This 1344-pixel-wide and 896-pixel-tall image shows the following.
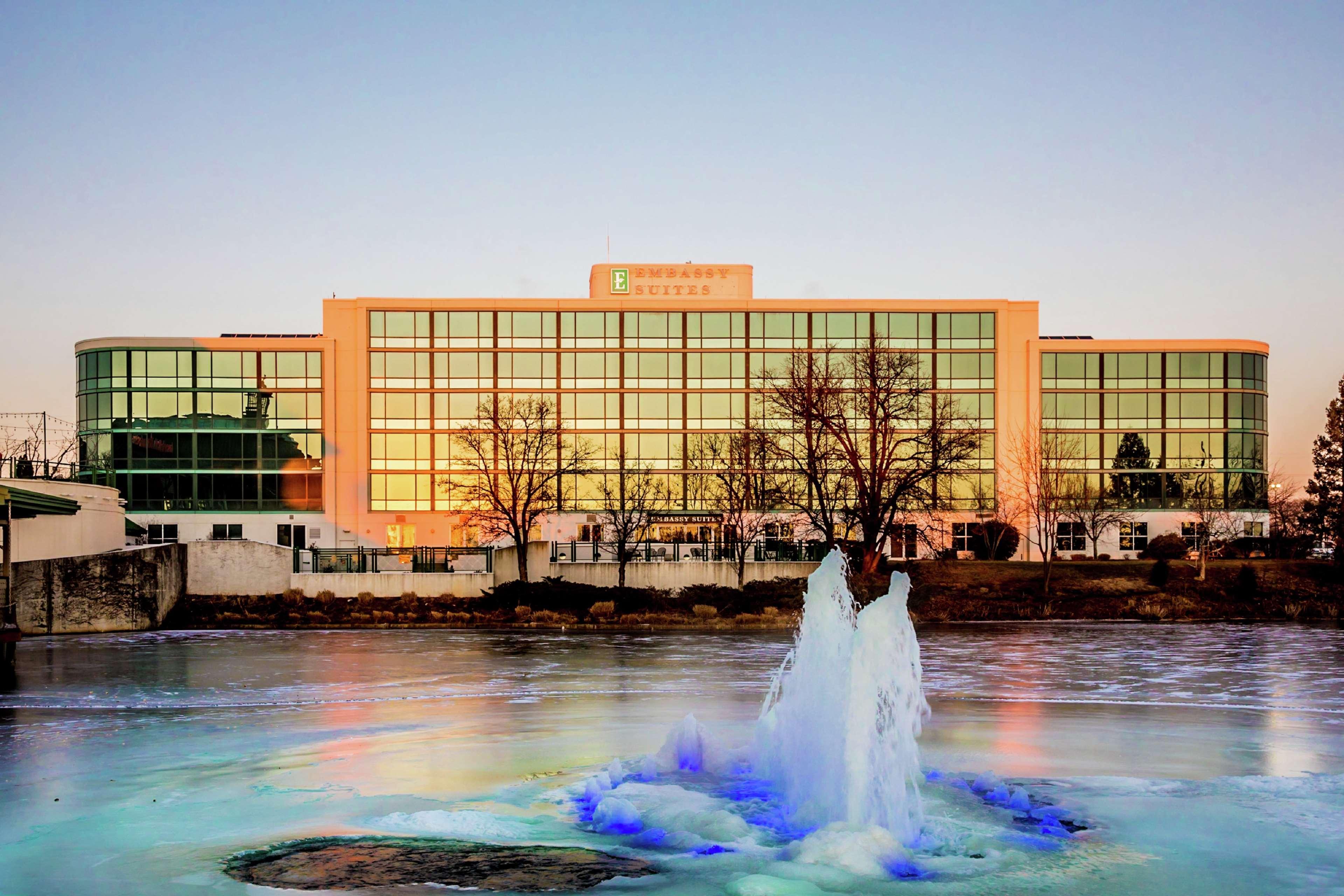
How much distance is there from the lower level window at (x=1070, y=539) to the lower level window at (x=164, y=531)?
178 ft

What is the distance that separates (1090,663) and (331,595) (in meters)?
27.3

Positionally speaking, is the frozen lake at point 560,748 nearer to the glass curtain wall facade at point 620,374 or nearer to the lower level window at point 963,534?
the lower level window at point 963,534

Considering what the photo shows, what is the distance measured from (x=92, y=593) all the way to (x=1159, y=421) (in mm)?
65767

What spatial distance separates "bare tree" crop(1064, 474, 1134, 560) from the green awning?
1834 inches

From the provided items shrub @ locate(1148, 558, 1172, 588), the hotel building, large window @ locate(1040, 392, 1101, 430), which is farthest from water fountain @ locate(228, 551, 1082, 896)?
large window @ locate(1040, 392, 1101, 430)

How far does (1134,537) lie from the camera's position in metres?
80.2

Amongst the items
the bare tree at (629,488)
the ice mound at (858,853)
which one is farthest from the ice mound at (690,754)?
the bare tree at (629,488)

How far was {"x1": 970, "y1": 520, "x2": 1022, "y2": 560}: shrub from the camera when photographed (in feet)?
221

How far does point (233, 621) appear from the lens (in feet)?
134

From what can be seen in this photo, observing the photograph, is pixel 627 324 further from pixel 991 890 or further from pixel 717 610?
pixel 991 890

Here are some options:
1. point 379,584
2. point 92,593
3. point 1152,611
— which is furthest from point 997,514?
point 92,593

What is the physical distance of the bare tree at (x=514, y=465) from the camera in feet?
181

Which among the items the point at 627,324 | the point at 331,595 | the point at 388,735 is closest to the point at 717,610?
the point at 331,595

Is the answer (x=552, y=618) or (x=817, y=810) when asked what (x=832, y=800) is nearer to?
(x=817, y=810)
